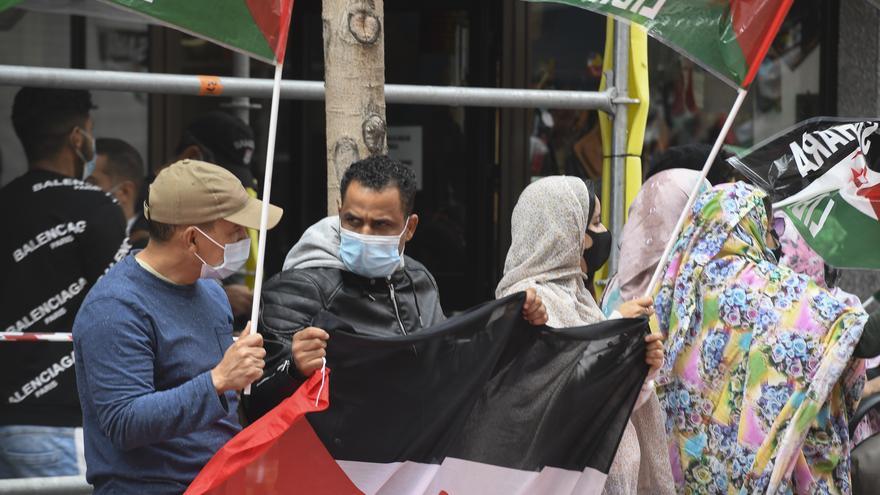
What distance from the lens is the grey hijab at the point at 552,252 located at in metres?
4.12

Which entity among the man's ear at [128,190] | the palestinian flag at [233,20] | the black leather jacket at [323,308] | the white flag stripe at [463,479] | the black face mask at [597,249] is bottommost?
the white flag stripe at [463,479]

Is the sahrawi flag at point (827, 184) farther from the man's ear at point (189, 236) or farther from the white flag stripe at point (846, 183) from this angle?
the man's ear at point (189, 236)

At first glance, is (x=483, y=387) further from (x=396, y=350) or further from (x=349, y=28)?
(x=349, y=28)

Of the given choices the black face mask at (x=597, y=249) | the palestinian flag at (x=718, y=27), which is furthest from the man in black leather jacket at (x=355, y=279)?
the palestinian flag at (x=718, y=27)

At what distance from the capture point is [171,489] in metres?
3.31

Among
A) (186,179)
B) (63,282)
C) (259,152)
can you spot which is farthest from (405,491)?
(259,152)

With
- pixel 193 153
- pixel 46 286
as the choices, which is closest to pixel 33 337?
pixel 46 286

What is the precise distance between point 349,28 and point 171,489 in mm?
1686

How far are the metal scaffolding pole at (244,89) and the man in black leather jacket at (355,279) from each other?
1183mm

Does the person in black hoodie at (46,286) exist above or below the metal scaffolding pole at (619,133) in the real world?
below

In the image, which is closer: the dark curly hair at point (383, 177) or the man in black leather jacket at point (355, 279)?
the man in black leather jacket at point (355, 279)

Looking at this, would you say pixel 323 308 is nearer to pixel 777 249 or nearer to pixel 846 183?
pixel 777 249

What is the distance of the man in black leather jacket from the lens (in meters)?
3.64

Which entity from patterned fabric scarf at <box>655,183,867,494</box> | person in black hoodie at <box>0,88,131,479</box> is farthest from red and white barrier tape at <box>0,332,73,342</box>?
patterned fabric scarf at <box>655,183,867,494</box>
